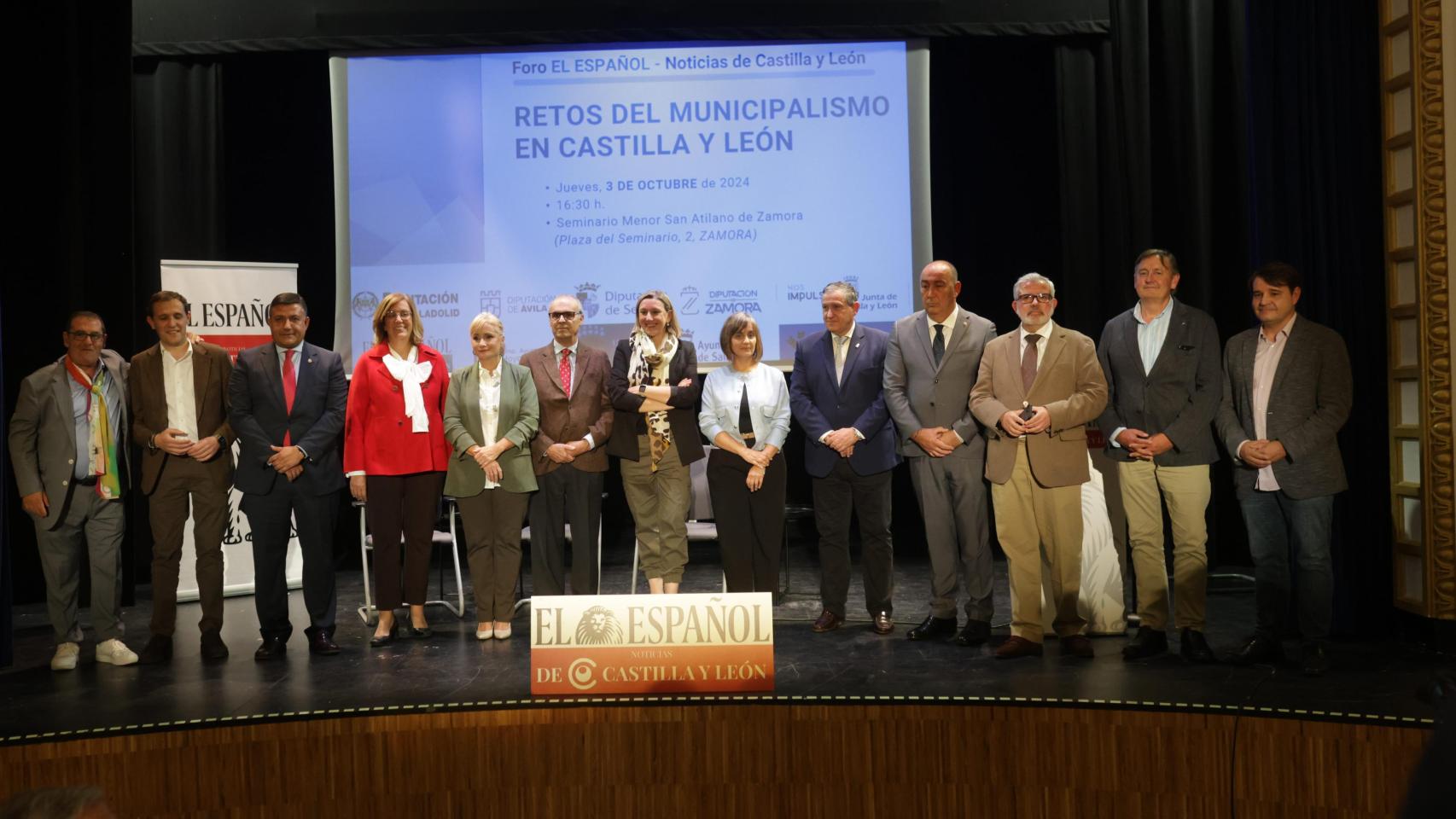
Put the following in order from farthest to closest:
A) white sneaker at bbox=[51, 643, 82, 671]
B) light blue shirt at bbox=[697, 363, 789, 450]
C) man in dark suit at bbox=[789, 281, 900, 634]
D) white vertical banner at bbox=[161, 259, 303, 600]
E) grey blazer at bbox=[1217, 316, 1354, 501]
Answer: white vertical banner at bbox=[161, 259, 303, 600]
light blue shirt at bbox=[697, 363, 789, 450]
man in dark suit at bbox=[789, 281, 900, 634]
white sneaker at bbox=[51, 643, 82, 671]
grey blazer at bbox=[1217, 316, 1354, 501]

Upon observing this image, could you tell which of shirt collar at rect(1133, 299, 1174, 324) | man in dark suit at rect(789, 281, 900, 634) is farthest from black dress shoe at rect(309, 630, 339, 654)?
shirt collar at rect(1133, 299, 1174, 324)

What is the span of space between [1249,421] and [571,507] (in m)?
2.72

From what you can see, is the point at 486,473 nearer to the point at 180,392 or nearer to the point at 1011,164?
the point at 180,392

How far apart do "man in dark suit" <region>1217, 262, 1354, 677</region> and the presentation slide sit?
240 centimetres

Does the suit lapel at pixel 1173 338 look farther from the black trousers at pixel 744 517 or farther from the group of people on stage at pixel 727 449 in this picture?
the black trousers at pixel 744 517

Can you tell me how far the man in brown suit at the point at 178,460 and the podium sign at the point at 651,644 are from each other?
5.86 feet

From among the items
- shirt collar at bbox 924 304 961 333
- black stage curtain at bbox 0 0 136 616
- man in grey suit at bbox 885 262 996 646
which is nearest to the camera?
man in grey suit at bbox 885 262 996 646

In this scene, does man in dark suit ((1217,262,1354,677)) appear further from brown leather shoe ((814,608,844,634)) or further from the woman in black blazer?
the woman in black blazer

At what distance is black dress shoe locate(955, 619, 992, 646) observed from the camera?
14.8 ft

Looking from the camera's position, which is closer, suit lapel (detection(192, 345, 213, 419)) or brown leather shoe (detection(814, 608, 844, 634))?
suit lapel (detection(192, 345, 213, 419))

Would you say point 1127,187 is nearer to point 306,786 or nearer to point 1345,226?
point 1345,226

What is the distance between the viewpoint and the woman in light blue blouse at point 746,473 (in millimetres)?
4871

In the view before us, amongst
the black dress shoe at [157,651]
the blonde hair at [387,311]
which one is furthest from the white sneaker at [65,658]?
the blonde hair at [387,311]

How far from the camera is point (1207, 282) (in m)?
6.23
